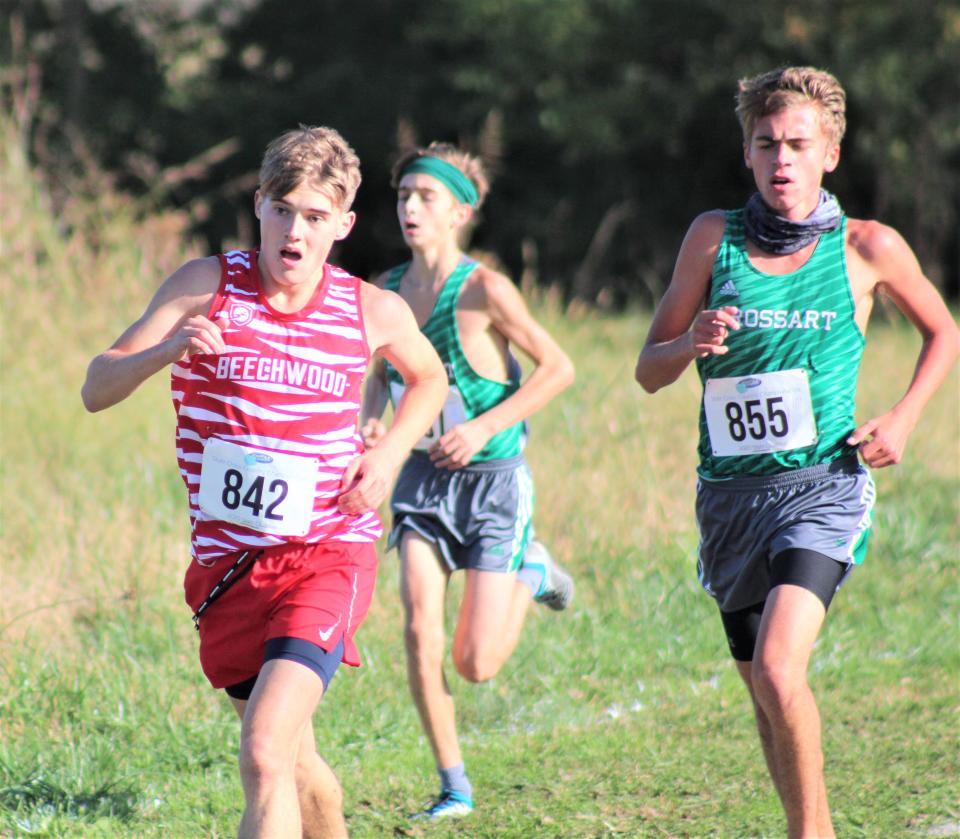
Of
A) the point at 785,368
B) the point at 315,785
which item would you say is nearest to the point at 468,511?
the point at 785,368

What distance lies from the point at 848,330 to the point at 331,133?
1638 millimetres

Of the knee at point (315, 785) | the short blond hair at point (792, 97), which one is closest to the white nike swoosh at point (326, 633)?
the knee at point (315, 785)

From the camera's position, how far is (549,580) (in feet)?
18.8

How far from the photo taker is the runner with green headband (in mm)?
5188

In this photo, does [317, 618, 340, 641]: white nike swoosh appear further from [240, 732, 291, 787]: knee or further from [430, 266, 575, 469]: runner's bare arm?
[430, 266, 575, 469]: runner's bare arm

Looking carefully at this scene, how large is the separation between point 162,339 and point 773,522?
183 centimetres

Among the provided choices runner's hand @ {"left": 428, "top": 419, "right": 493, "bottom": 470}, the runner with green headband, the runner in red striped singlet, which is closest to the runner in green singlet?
runner's hand @ {"left": 428, "top": 419, "right": 493, "bottom": 470}

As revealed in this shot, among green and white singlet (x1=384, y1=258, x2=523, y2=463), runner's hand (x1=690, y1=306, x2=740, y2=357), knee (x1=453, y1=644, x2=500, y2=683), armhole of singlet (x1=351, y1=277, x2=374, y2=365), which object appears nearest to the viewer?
armhole of singlet (x1=351, y1=277, x2=374, y2=365)

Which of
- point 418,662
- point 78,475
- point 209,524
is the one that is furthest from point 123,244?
point 209,524

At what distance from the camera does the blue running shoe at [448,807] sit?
483 centimetres

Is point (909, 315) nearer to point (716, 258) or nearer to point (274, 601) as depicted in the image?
point (716, 258)

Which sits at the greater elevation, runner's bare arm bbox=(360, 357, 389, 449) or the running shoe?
runner's bare arm bbox=(360, 357, 389, 449)

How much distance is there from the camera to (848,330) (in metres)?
4.31

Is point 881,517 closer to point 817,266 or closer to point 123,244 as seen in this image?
point 817,266
